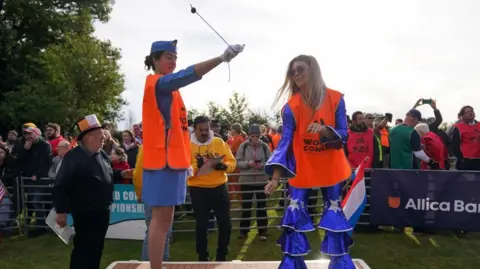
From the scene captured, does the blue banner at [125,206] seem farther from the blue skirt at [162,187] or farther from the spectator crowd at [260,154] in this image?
the blue skirt at [162,187]

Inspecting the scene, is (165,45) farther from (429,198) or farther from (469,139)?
(469,139)

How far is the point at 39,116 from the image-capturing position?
97.8 ft

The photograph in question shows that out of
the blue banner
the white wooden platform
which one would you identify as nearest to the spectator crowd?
the blue banner

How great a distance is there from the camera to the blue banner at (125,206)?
8141 millimetres

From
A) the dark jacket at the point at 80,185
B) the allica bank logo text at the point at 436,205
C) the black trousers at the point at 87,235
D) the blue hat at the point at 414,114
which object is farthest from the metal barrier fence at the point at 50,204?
the dark jacket at the point at 80,185

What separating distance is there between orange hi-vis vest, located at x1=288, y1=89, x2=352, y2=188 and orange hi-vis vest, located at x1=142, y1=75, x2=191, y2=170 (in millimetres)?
923

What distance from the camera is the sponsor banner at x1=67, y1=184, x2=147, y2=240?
26.8ft

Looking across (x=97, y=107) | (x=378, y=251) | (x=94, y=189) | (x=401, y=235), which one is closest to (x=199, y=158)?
(x=94, y=189)

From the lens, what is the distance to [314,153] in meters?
4.06

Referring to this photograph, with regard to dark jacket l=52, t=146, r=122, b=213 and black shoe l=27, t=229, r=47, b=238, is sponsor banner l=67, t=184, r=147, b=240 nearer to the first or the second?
black shoe l=27, t=229, r=47, b=238

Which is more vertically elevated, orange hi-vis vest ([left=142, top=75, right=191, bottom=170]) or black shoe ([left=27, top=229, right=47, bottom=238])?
orange hi-vis vest ([left=142, top=75, right=191, bottom=170])

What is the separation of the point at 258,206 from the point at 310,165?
469cm

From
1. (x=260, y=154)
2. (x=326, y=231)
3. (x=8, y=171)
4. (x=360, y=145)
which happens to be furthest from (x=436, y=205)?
(x=8, y=171)

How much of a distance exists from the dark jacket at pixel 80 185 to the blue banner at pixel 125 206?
3.48 m
